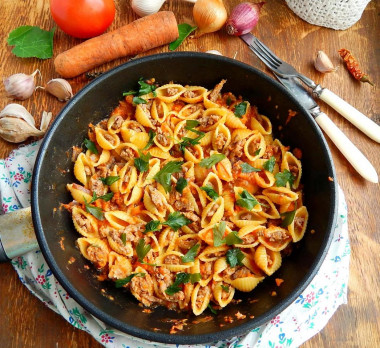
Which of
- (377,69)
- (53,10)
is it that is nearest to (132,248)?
(53,10)

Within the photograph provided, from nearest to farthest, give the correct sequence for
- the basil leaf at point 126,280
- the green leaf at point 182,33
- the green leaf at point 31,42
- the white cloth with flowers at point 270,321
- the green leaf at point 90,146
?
the basil leaf at point 126,280 → the white cloth with flowers at point 270,321 → the green leaf at point 90,146 → the green leaf at point 31,42 → the green leaf at point 182,33

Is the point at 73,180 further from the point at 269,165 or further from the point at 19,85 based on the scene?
the point at 269,165

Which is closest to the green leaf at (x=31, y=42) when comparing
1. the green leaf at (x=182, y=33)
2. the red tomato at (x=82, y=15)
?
the red tomato at (x=82, y=15)

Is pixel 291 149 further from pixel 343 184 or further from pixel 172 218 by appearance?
pixel 172 218

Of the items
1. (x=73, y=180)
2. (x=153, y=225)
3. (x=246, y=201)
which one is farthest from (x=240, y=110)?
(x=73, y=180)

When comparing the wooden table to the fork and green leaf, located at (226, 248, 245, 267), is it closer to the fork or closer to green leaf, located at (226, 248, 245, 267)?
the fork

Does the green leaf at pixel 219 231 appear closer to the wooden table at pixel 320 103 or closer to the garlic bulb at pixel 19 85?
the wooden table at pixel 320 103
